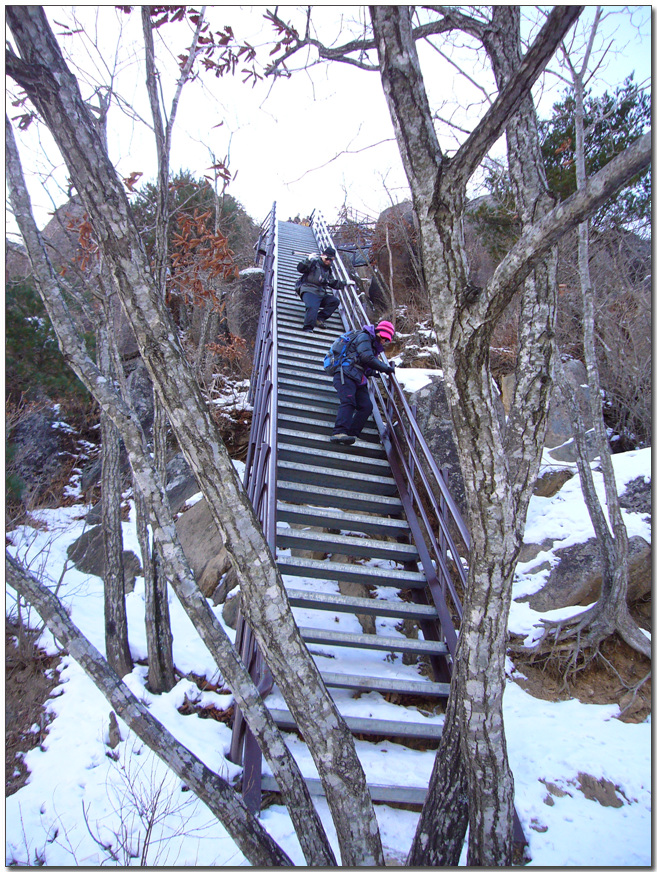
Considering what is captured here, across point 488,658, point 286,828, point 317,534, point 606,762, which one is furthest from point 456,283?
point 606,762

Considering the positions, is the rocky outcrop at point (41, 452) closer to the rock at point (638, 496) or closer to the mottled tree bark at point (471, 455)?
the mottled tree bark at point (471, 455)

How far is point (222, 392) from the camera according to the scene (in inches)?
411

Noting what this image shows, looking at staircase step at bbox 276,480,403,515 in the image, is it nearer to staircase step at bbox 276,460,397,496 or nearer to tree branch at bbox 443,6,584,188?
staircase step at bbox 276,460,397,496

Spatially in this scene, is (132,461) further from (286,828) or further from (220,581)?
(220,581)

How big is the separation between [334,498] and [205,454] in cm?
282

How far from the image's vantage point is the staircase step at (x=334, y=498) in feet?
15.1

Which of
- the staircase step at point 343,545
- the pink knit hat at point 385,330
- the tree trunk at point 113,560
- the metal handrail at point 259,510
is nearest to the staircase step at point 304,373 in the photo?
the metal handrail at point 259,510

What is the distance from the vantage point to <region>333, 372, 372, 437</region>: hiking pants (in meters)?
5.46

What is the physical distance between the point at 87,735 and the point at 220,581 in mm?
2125

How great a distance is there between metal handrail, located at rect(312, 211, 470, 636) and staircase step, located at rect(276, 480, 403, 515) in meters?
0.18

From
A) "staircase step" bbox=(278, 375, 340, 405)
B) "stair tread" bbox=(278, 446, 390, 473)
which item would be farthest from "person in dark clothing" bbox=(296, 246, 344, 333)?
"stair tread" bbox=(278, 446, 390, 473)

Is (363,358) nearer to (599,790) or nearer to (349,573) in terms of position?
(349,573)

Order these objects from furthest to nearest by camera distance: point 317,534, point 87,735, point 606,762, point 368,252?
point 368,252
point 317,534
point 87,735
point 606,762

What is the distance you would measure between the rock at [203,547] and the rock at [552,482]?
424 centimetres
